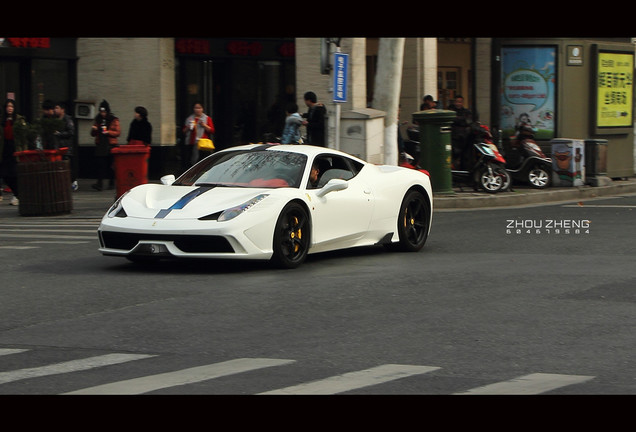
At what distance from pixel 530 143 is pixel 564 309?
14.7 m

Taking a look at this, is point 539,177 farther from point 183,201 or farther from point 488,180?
point 183,201

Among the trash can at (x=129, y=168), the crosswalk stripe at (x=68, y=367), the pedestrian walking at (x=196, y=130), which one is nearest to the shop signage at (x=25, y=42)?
the pedestrian walking at (x=196, y=130)

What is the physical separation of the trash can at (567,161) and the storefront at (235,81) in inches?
266

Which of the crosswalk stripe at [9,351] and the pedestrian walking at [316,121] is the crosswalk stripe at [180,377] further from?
the pedestrian walking at [316,121]

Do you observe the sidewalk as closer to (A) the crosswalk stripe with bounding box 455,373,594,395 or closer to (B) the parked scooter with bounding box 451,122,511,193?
(B) the parked scooter with bounding box 451,122,511,193

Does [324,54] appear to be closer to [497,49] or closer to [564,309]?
[497,49]

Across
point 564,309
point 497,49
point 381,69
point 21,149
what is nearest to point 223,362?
point 564,309

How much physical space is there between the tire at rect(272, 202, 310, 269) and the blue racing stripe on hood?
0.90 metres

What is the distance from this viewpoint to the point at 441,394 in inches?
245

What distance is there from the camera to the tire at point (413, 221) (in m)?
13.5

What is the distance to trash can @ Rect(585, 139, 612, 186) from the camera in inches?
948

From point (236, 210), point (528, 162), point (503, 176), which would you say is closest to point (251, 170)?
point (236, 210)
